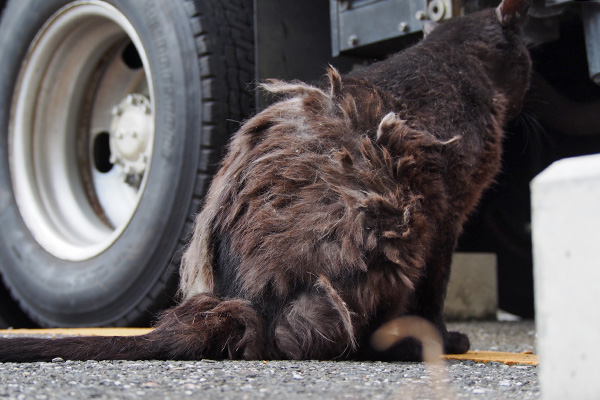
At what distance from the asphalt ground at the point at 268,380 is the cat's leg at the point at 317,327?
6cm

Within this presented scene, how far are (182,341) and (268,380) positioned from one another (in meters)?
0.47

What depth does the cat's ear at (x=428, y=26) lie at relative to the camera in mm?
2822

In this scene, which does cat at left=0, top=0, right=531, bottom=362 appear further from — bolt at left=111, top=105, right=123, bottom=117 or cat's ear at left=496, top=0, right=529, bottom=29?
bolt at left=111, top=105, right=123, bottom=117

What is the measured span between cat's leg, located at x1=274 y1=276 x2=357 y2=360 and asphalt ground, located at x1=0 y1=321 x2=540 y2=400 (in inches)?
2.3

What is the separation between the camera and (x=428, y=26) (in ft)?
9.34

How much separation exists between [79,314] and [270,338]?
1.25 metres

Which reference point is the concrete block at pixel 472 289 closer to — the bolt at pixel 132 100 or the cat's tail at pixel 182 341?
the bolt at pixel 132 100

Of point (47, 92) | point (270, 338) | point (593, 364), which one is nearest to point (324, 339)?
point (270, 338)

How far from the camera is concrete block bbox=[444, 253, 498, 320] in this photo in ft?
13.5

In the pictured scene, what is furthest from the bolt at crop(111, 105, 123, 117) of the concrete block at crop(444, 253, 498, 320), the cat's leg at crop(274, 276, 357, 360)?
the concrete block at crop(444, 253, 498, 320)

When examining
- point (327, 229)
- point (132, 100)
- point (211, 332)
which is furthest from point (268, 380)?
point (132, 100)

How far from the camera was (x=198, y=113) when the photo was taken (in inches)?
108

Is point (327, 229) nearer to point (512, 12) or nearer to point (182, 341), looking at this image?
point (182, 341)

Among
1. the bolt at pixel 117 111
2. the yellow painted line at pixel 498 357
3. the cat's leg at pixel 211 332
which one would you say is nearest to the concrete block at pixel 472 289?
the yellow painted line at pixel 498 357
